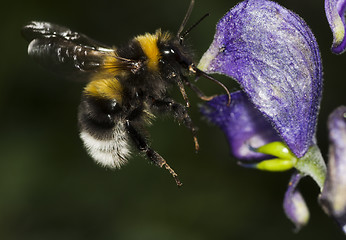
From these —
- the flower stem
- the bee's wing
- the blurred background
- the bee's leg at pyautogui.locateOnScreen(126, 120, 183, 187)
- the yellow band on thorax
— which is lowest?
the blurred background

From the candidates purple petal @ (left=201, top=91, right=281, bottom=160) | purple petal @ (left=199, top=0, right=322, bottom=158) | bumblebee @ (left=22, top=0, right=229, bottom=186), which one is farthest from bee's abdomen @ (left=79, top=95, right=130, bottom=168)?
purple petal @ (left=199, top=0, right=322, bottom=158)

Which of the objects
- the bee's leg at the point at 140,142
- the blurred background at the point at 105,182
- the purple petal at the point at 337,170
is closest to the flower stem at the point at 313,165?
the purple petal at the point at 337,170

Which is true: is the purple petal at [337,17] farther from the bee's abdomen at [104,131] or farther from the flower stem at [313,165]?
the bee's abdomen at [104,131]

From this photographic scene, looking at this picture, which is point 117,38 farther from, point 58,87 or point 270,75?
point 270,75

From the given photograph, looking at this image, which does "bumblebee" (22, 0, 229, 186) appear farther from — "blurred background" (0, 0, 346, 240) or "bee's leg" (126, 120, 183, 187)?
"blurred background" (0, 0, 346, 240)

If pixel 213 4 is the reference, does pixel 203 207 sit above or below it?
below

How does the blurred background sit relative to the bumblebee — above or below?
below

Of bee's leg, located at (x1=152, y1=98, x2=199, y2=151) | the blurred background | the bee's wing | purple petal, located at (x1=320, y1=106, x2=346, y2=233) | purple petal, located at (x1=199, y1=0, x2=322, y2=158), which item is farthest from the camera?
the blurred background

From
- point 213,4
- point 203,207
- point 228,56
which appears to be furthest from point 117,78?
point 213,4
